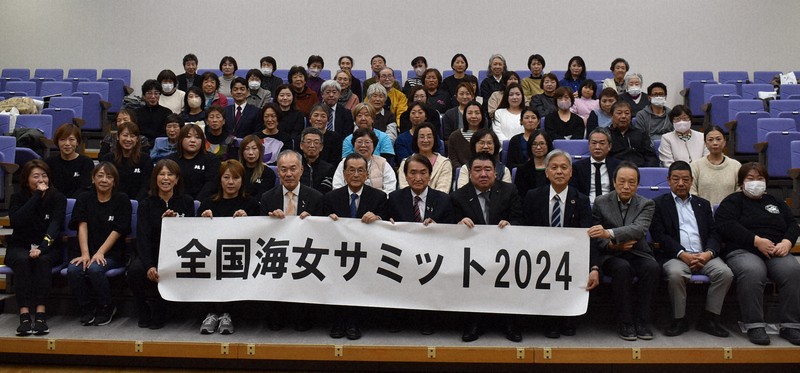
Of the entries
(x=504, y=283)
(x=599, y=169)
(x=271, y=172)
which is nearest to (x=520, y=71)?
(x=599, y=169)

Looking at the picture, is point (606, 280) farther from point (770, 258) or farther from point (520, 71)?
point (520, 71)

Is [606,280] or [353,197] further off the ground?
[353,197]

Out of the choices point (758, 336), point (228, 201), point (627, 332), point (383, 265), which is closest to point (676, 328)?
point (627, 332)

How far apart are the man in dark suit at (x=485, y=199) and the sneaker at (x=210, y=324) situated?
5.59 feet

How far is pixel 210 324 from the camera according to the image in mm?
4520

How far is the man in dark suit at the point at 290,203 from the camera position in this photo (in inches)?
182

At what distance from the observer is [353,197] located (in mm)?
4812

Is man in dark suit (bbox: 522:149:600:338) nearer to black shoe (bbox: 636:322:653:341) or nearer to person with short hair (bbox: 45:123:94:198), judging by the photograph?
black shoe (bbox: 636:322:653:341)

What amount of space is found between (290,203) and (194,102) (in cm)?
303

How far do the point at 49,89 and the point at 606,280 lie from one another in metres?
8.05

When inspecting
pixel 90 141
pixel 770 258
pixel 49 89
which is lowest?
pixel 770 258

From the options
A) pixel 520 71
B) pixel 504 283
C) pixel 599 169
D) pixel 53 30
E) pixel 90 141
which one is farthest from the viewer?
pixel 53 30

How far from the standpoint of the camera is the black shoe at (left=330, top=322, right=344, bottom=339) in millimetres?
4430

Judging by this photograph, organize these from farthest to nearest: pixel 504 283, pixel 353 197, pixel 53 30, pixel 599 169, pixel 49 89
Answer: pixel 53 30 < pixel 49 89 < pixel 599 169 < pixel 353 197 < pixel 504 283
